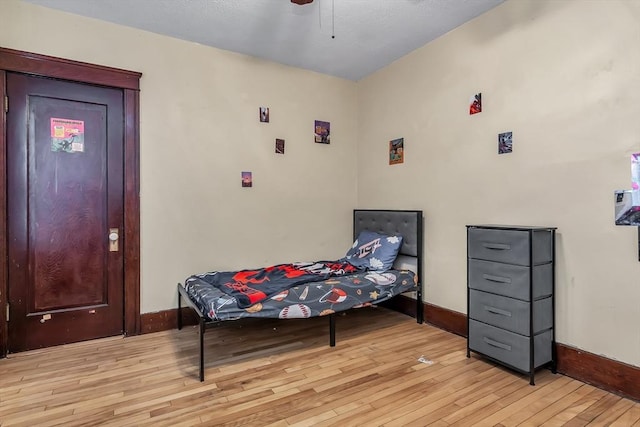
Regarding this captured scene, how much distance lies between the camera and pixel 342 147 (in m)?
4.15

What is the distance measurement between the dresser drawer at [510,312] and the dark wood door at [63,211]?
2.98m

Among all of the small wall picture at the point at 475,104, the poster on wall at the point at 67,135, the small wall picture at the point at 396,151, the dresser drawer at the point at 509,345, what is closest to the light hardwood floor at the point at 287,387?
the dresser drawer at the point at 509,345

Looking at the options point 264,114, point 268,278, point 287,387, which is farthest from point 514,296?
point 264,114

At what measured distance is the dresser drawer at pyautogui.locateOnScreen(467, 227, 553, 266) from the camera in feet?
7.18

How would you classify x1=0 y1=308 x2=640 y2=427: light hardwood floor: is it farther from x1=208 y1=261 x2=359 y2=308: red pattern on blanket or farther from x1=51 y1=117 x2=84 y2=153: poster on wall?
x1=51 y1=117 x2=84 y2=153: poster on wall

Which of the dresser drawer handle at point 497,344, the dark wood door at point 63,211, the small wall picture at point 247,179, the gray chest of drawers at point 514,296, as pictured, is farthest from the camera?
the small wall picture at point 247,179

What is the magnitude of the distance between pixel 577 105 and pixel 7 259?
14.0ft

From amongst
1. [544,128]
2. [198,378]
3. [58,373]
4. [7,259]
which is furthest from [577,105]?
[7,259]

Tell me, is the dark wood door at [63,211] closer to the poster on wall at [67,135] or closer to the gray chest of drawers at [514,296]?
the poster on wall at [67,135]

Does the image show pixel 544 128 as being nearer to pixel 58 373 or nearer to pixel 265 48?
pixel 265 48

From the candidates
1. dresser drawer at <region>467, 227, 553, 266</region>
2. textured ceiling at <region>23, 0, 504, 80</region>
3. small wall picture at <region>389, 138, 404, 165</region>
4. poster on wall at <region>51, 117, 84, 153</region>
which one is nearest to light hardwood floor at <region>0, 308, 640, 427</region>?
dresser drawer at <region>467, 227, 553, 266</region>

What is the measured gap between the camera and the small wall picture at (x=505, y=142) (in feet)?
8.65

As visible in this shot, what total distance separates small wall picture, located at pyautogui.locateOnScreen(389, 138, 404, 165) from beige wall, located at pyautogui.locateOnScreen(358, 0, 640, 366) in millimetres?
100

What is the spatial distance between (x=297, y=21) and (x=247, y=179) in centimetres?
154
